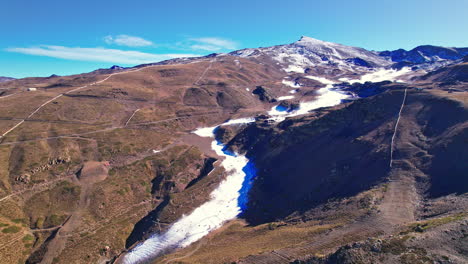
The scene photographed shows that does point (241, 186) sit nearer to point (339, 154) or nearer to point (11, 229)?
point (339, 154)

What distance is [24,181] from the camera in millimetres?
79062

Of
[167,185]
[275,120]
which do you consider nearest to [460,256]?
[167,185]

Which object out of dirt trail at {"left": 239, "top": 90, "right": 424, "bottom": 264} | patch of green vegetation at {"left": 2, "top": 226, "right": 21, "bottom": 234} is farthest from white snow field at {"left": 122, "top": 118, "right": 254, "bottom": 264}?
dirt trail at {"left": 239, "top": 90, "right": 424, "bottom": 264}

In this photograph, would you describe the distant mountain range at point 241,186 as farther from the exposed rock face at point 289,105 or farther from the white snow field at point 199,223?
the exposed rock face at point 289,105

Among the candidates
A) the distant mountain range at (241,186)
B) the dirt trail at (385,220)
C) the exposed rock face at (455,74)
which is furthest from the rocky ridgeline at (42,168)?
the exposed rock face at (455,74)

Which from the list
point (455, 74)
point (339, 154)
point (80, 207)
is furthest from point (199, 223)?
point (455, 74)

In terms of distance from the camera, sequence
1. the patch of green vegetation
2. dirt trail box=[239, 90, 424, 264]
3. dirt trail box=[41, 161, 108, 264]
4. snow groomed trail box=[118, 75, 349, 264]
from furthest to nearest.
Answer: snow groomed trail box=[118, 75, 349, 264]
dirt trail box=[41, 161, 108, 264]
the patch of green vegetation
dirt trail box=[239, 90, 424, 264]

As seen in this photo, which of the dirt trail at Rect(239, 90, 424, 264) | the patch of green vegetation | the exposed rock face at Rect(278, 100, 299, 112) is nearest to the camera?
the dirt trail at Rect(239, 90, 424, 264)

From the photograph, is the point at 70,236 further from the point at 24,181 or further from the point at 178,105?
the point at 178,105

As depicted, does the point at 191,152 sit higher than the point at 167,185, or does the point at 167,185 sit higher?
the point at 191,152

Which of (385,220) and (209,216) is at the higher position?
(385,220)

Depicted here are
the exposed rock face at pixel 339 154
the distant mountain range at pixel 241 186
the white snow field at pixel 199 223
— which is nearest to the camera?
the distant mountain range at pixel 241 186

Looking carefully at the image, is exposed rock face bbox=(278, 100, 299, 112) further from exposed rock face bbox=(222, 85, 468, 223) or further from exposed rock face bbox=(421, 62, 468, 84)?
exposed rock face bbox=(421, 62, 468, 84)

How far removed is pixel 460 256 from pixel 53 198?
95872 millimetres
